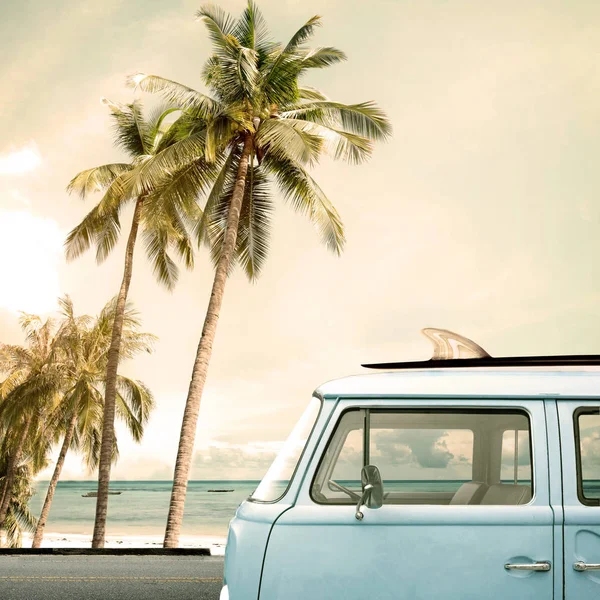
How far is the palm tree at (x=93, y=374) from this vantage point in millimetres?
33312

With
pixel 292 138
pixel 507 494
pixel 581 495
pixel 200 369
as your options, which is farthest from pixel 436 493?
pixel 200 369

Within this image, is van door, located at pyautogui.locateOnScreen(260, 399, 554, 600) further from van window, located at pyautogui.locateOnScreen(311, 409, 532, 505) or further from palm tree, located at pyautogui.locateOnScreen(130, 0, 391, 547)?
palm tree, located at pyautogui.locateOnScreen(130, 0, 391, 547)

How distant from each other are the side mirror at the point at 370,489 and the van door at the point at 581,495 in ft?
2.79

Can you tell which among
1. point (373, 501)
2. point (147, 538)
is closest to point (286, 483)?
point (373, 501)

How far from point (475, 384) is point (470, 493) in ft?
1.76

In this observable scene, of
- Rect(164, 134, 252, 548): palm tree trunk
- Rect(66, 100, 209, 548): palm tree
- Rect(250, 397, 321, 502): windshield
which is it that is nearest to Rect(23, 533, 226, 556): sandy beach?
Rect(66, 100, 209, 548): palm tree

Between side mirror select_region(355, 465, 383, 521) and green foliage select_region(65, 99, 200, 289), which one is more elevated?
green foliage select_region(65, 99, 200, 289)

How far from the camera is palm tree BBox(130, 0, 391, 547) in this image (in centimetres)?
1902

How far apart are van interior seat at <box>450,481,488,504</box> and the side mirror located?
1.45 feet

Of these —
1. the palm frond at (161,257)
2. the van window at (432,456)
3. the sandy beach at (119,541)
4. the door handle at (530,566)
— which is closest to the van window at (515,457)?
the van window at (432,456)

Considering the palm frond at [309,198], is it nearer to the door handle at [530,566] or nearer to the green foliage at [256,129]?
the green foliage at [256,129]

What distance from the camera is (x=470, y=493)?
383 centimetres

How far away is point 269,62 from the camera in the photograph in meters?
20.5

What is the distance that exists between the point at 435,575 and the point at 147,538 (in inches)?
2642
